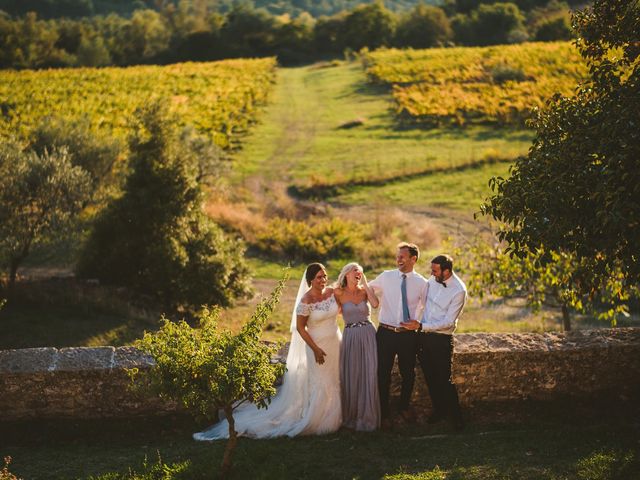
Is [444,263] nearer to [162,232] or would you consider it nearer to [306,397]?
[306,397]

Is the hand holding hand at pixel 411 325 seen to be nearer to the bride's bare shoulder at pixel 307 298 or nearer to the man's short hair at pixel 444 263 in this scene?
the man's short hair at pixel 444 263

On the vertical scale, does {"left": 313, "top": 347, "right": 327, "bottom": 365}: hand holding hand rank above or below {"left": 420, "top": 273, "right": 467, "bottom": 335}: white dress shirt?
below

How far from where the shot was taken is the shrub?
19.4 meters

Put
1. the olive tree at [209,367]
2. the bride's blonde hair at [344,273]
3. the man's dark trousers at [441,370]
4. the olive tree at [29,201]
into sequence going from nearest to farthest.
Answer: the olive tree at [209,367], the man's dark trousers at [441,370], the bride's blonde hair at [344,273], the olive tree at [29,201]

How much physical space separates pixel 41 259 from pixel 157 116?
9.39m

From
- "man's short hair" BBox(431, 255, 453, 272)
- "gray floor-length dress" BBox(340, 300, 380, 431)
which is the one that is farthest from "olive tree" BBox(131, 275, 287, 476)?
"man's short hair" BBox(431, 255, 453, 272)

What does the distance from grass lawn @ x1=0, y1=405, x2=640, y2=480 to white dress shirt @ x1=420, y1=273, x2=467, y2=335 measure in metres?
1.29

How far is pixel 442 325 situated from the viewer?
29.1ft

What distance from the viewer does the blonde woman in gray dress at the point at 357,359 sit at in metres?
8.91

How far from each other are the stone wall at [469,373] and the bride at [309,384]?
969 mm

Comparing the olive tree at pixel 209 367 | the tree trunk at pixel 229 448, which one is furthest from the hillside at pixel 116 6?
the tree trunk at pixel 229 448

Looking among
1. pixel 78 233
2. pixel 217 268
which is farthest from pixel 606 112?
pixel 78 233

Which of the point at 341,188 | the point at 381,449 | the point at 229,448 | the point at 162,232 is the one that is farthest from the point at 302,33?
the point at 229,448

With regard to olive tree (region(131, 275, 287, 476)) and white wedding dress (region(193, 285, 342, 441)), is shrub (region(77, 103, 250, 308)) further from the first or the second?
olive tree (region(131, 275, 287, 476))
